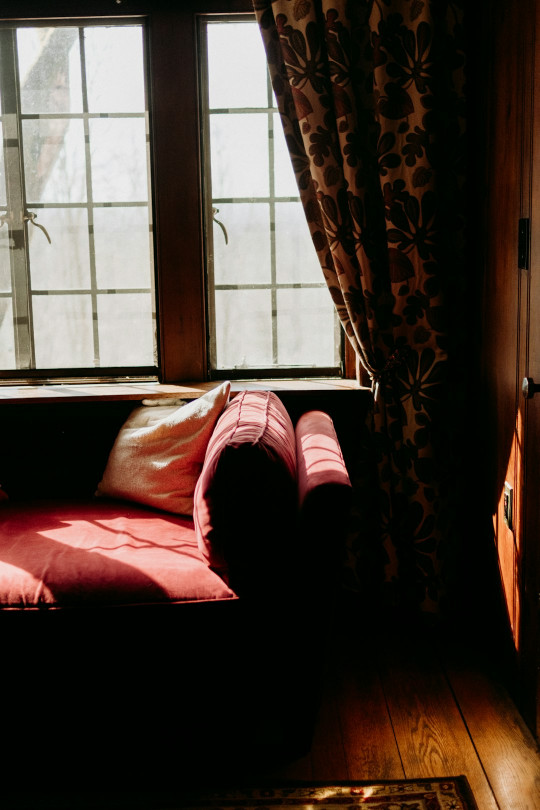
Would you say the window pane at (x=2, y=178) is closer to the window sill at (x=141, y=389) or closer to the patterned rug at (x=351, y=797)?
the window sill at (x=141, y=389)

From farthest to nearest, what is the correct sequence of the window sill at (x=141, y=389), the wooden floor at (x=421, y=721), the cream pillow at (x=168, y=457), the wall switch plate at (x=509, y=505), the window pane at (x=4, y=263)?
1. the window pane at (x=4, y=263)
2. the window sill at (x=141, y=389)
3. the cream pillow at (x=168, y=457)
4. the wall switch plate at (x=509, y=505)
5. the wooden floor at (x=421, y=721)

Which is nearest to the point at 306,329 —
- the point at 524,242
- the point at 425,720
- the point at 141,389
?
the point at 141,389

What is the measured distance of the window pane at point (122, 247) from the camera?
109 inches

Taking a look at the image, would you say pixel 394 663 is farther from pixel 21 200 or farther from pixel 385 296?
pixel 21 200

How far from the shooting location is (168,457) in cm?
240

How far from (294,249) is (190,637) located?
1.48 m

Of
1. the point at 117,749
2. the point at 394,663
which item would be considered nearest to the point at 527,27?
the point at 394,663

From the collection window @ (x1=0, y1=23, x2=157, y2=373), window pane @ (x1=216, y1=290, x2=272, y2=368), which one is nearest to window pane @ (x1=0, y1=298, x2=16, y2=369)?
Result: window @ (x1=0, y1=23, x2=157, y2=373)

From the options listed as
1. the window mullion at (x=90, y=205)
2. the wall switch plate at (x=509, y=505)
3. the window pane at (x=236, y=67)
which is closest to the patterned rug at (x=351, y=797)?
the wall switch plate at (x=509, y=505)

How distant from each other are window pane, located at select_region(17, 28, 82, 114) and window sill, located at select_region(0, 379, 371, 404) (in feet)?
3.16

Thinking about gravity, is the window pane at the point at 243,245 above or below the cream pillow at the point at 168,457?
above

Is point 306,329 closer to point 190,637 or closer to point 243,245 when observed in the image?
point 243,245

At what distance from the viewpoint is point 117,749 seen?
190 centimetres

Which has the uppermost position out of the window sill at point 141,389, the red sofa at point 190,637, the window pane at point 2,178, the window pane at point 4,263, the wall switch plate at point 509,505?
the window pane at point 2,178
